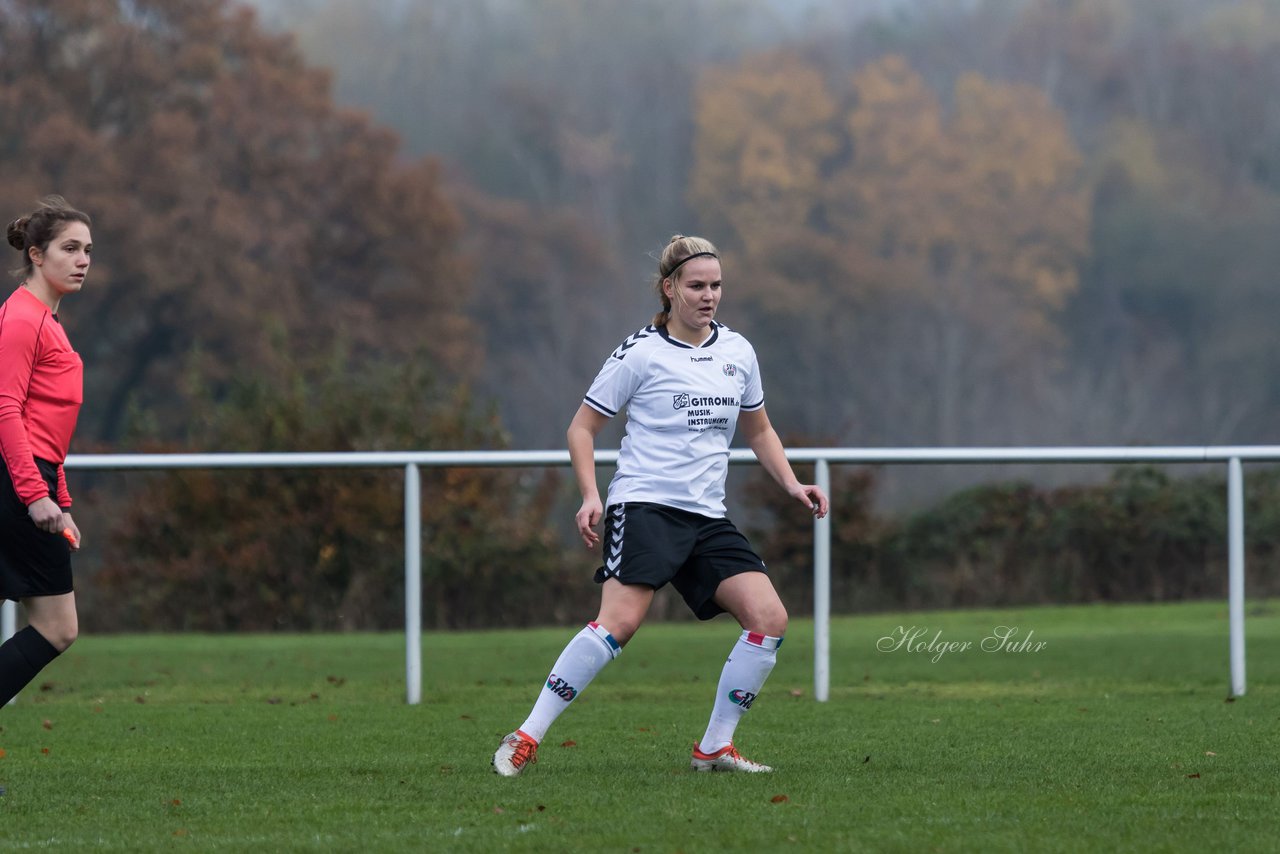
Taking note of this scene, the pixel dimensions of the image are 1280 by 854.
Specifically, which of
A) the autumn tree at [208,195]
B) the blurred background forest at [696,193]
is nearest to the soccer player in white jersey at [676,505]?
the blurred background forest at [696,193]

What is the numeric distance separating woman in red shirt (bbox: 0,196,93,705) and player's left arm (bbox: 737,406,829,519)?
2.21 m

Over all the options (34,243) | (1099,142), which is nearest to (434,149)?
(1099,142)

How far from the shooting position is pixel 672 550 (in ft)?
18.7

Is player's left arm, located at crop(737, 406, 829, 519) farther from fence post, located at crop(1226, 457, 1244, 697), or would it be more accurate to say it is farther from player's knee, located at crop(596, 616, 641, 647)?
fence post, located at crop(1226, 457, 1244, 697)

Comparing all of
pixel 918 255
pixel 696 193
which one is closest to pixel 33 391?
pixel 918 255

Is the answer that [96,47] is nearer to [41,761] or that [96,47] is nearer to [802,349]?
[802,349]

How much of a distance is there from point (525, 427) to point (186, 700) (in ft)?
96.3

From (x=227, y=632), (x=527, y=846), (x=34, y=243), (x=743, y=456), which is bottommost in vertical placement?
(x=227, y=632)

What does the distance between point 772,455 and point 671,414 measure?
56cm

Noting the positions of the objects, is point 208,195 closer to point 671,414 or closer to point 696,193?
point 696,193

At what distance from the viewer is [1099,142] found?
3753cm

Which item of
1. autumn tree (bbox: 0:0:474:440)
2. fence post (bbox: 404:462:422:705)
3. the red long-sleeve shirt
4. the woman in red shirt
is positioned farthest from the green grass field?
autumn tree (bbox: 0:0:474:440)

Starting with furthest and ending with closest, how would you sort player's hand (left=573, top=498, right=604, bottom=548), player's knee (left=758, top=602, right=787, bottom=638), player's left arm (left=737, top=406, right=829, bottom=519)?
player's left arm (left=737, top=406, right=829, bottom=519) → player's knee (left=758, top=602, right=787, bottom=638) → player's hand (left=573, top=498, right=604, bottom=548)

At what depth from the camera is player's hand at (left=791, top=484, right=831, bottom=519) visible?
588 centimetres
